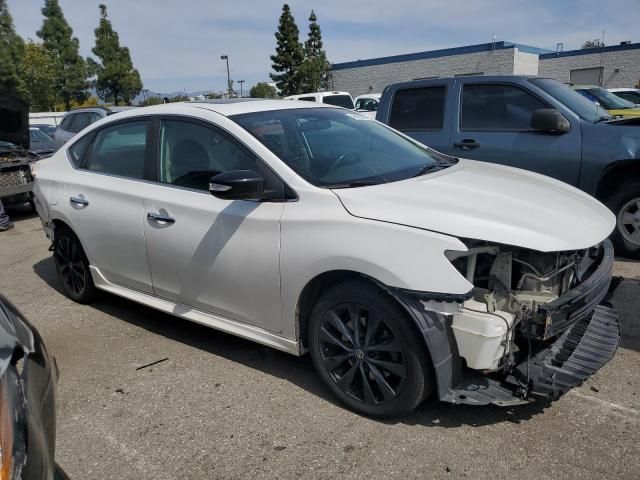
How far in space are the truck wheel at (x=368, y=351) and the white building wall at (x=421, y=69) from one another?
29.5 meters

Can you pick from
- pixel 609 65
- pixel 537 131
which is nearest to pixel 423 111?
pixel 537 131

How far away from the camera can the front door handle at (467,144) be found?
590cm

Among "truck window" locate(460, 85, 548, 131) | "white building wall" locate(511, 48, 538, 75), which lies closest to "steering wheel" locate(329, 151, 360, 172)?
"truck window" locate(460, 85, 548, 131)

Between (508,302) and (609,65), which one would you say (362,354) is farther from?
(609,65)

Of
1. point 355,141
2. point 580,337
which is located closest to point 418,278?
point 580,337

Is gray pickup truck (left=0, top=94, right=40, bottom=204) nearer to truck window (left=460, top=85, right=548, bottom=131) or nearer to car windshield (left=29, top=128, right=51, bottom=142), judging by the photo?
car windshield (left=29, top=128, right=51, bottom=142)

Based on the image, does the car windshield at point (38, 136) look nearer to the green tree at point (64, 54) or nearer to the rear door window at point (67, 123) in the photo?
the rear door window at point (67, 123)

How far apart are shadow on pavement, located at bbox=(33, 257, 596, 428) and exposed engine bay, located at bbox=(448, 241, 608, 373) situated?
0.41 meters

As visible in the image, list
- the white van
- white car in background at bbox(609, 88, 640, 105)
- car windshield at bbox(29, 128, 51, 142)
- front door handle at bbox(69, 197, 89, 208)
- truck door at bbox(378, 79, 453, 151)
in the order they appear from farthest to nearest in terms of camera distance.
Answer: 1. the white van
2. white car in background at bbox(609, 88, 640, 105)
3. car windshield at bbox(29, 128, 51, 142)
4. truck door at bbox(378, 79, 453, 151)
5. front door handle at bbox(69, 197, 89, 208)

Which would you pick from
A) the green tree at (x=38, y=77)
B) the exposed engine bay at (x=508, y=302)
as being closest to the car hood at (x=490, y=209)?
the exposed engine bay at (x=508, y=302)

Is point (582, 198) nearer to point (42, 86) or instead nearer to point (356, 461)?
point (356, 461)

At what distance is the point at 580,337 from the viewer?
3043 mm

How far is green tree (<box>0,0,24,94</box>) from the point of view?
31.8 m

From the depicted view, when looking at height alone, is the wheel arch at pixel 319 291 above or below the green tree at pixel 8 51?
below
